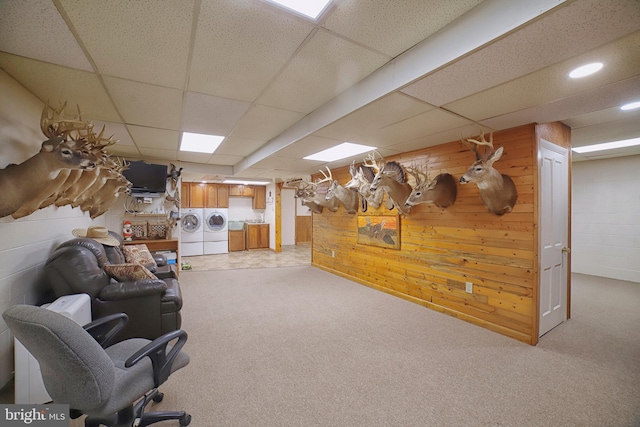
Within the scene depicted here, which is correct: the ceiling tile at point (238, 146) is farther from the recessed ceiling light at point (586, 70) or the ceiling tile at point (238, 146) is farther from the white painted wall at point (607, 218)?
the white painted wall at point (607, 218)

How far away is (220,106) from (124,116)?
4.10 feet

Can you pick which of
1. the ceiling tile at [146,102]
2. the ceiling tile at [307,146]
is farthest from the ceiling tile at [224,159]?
the ceiling tile at [146,102]

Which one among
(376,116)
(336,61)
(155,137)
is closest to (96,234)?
(155,137)

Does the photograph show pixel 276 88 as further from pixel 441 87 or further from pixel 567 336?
pixel 567 336

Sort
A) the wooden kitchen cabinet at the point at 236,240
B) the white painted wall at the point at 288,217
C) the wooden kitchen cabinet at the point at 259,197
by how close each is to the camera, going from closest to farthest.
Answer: the wooden kitchen cabinet at the point at 236,240 → the wooden kitchen cabinet at the point at 259,197 → the white painted wall at the point at 288,217

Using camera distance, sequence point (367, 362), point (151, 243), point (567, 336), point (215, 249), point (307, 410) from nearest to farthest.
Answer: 1. point (307, 410)
2. point (367, 362)
3. point (567, 336)
4. point (151, 243)
5. point (215, 249)

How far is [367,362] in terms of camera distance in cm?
238

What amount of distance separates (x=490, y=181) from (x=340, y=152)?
7.50 ft

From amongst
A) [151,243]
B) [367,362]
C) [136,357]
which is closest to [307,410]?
[367,362]

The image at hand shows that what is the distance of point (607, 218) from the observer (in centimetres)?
518

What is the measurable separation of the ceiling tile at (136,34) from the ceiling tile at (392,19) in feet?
2.79

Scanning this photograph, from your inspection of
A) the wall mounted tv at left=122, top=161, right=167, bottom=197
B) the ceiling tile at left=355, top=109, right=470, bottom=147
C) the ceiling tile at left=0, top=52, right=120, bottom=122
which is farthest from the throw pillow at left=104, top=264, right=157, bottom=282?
the ceiling tile at left=355, top=109, right=470, bottom=147

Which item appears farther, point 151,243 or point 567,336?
point 151,243

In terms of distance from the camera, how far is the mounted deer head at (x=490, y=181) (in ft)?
8.90
